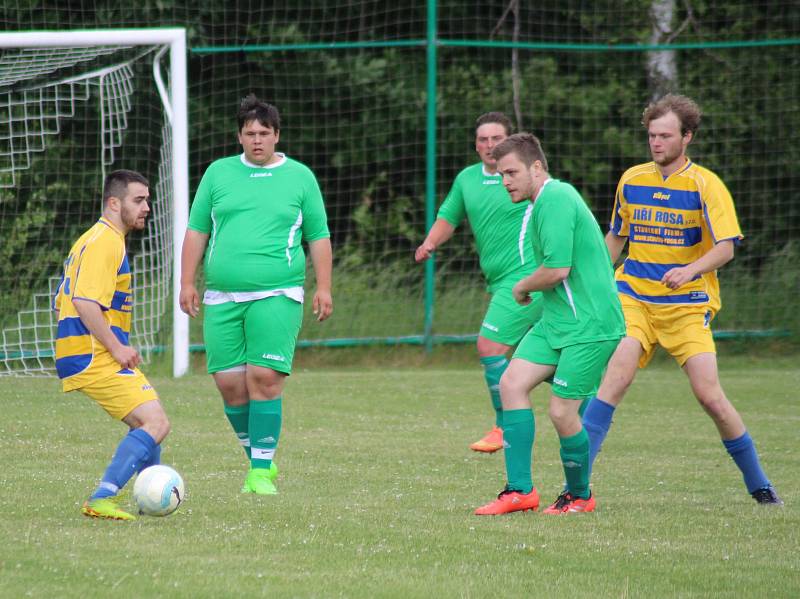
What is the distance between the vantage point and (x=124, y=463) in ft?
18.7

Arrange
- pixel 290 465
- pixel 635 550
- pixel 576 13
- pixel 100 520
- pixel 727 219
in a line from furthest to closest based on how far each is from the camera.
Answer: pixel 576 13 → pixel 290 465 → pixel 727 219 → pixel 100 520 → pixel 635 550

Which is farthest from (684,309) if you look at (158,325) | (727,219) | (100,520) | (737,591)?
(158,325)

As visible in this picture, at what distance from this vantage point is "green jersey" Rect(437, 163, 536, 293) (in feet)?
27.6

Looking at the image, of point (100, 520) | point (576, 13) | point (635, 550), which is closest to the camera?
point (635, 550)

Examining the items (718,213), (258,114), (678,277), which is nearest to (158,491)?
(258,114)

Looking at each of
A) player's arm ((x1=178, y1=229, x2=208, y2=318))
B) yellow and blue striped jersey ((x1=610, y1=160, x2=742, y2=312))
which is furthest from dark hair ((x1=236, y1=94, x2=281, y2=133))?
yellow and blue striped jersey ((x1=610, y1=160, x2=742, y2=312))

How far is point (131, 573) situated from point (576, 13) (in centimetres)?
1477

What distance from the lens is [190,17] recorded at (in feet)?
53.1

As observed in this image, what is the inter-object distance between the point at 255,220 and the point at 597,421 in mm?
2084

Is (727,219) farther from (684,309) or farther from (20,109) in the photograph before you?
(20,109)

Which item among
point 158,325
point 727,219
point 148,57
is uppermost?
point 148,57

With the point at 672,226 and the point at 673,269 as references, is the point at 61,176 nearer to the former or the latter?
the point at 672,226

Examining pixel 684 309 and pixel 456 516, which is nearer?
pixel 456 516

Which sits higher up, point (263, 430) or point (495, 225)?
point (495, 225)
